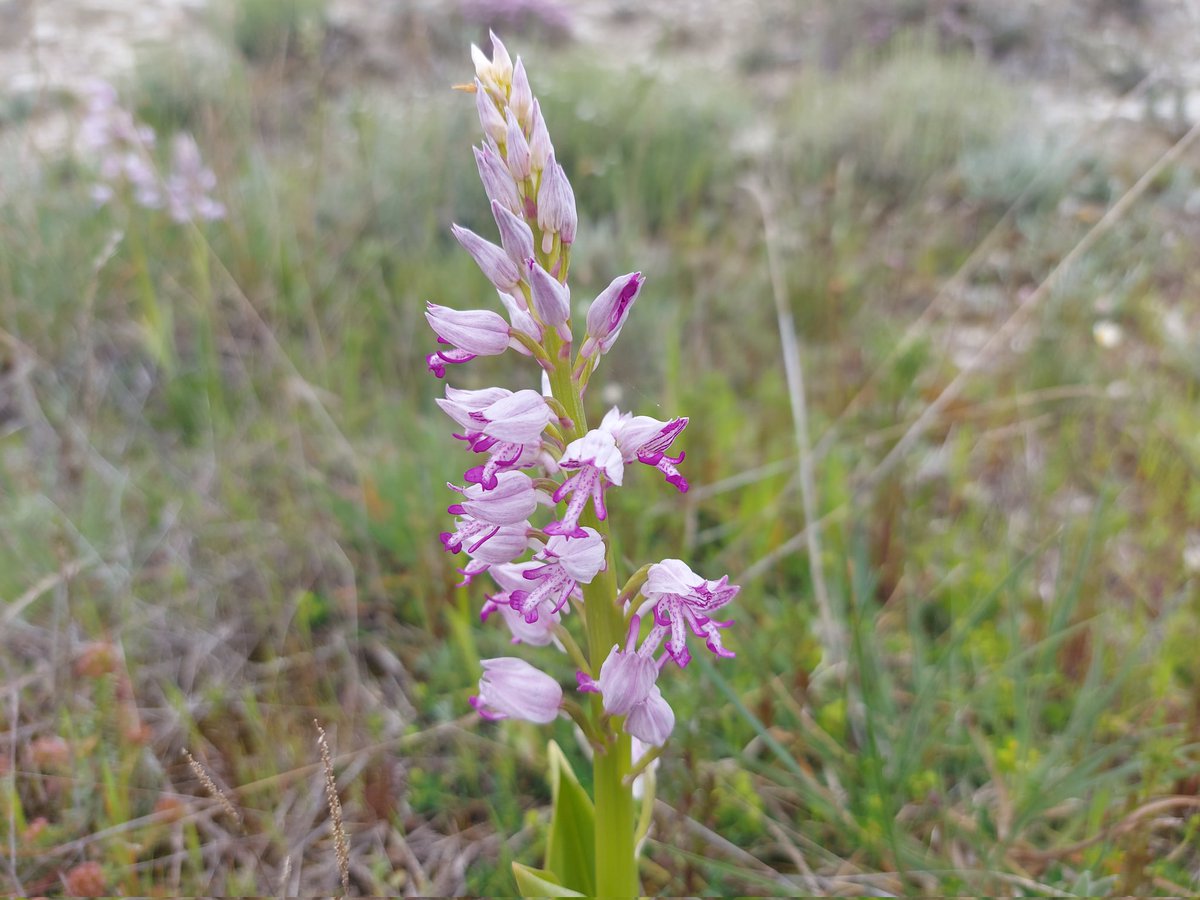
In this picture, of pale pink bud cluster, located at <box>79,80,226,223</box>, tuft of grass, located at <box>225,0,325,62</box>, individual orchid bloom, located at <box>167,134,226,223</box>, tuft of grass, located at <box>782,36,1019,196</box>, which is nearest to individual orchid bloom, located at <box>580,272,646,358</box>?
pale pink bud cluster, located at <box>79,80,226,223</box>

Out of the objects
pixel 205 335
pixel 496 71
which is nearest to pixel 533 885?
pixel 496 71

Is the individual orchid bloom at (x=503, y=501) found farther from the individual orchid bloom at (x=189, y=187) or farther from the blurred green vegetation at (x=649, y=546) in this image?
the individual orchid bloom at (x=189, y=187)

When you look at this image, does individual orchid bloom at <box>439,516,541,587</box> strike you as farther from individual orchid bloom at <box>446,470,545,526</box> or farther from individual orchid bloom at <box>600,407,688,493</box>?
individual orchid bloom at <box>600,407,688,493</box>

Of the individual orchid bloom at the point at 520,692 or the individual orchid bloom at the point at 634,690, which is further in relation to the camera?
the individual orchid bloom at the point at 520,692

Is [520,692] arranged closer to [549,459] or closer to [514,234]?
[549,459]

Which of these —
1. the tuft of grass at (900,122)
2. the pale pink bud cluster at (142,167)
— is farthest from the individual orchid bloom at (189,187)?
the tuft of grass at (900,122)

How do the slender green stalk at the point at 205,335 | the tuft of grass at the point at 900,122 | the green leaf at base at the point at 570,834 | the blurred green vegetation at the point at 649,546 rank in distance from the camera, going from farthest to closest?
the tuft of grass at the point at 900,122 → the slender green stalk at the point at 205,335 → the blurred green vegetation at the point at 649,546 → the green leaf at base at the point at 570,834

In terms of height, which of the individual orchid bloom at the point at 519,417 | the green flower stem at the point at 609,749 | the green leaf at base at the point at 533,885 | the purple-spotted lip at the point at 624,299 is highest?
the purple-spotted lip at the point at 624,299
